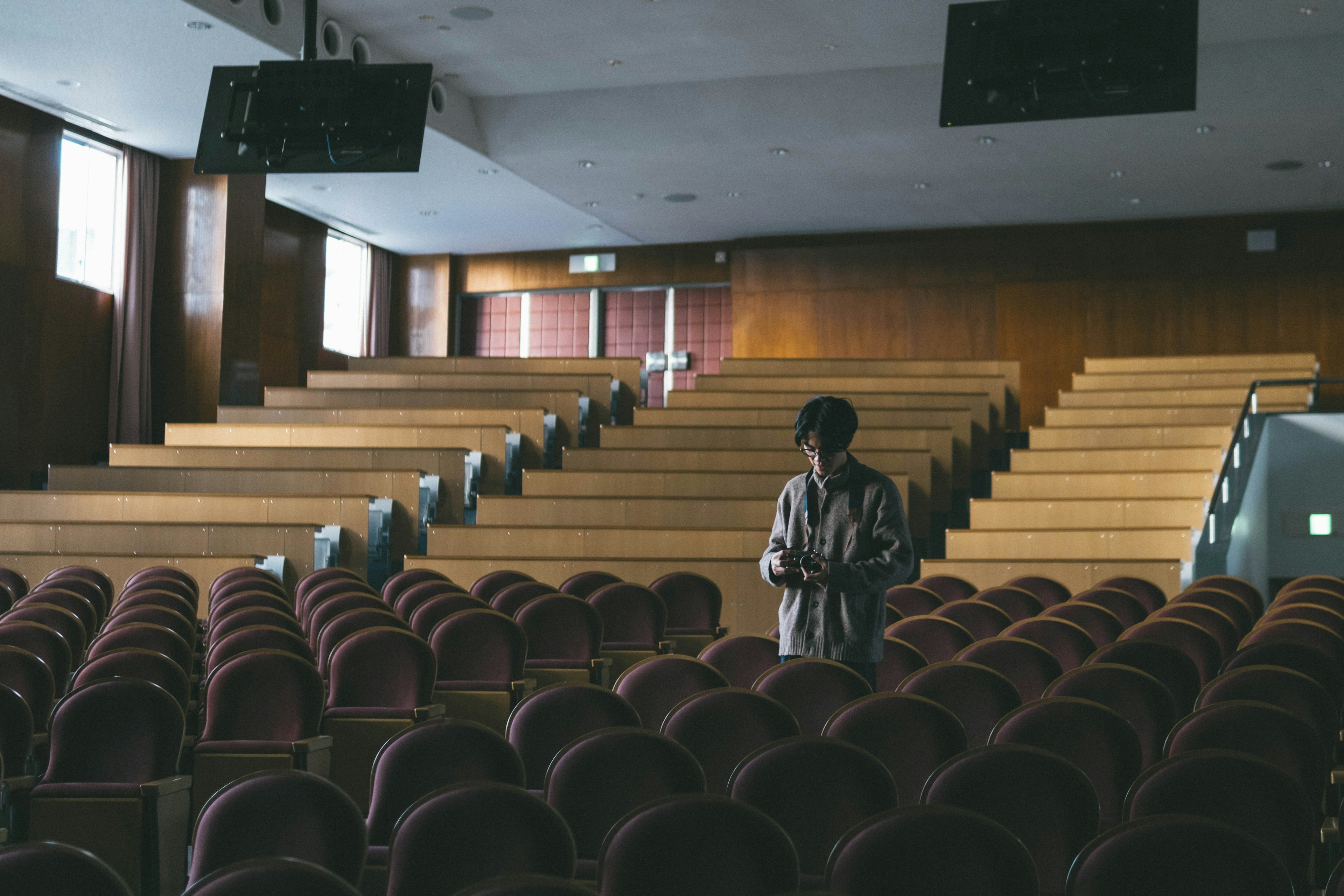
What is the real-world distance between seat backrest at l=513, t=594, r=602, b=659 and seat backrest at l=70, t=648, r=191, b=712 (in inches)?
46.1

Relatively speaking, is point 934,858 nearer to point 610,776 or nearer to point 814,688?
point 610,776

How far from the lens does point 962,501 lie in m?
8.13

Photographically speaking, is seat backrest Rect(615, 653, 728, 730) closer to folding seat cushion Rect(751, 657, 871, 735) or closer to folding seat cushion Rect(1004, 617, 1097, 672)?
folding seat cushion Rect(751, 657, 871, 735)

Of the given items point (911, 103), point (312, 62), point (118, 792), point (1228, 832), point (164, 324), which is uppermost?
point (911, 103)

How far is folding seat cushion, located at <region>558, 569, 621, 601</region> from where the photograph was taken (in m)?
4.99

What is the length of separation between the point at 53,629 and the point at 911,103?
6.55 meters

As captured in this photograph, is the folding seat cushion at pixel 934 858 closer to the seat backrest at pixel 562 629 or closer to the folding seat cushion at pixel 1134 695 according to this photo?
the folding seat cushion at pixel 1134 695

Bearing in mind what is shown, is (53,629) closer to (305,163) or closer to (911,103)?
(305,163)

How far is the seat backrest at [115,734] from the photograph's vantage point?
9.41ft

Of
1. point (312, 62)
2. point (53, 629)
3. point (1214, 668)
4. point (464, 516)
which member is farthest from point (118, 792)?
point (464, 516)

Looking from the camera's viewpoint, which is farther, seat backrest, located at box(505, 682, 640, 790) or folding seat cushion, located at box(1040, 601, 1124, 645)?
folding seat cushion, located at box(1040, 601, 1124, 645)

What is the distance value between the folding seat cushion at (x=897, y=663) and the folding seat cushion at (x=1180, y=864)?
1765mm

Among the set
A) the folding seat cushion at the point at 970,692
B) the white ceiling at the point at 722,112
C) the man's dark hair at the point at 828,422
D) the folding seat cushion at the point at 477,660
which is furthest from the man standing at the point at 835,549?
the white ceiling at the point at 722,112

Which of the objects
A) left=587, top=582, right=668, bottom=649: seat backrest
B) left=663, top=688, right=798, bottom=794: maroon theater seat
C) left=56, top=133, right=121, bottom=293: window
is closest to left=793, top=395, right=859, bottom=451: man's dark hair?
left=663, top=688, right=798, bottom=794: maroon theater seat
